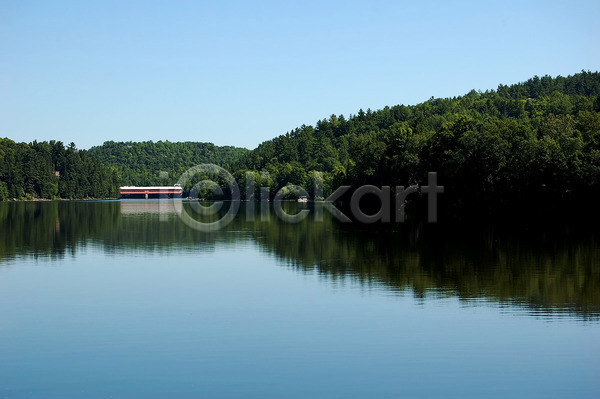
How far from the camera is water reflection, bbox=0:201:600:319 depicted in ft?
87.5

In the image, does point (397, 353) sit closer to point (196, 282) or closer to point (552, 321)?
point (552, 321)

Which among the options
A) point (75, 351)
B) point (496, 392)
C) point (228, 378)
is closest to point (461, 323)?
point (496, 392)

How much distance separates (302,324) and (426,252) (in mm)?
21984

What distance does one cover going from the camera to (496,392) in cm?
1473

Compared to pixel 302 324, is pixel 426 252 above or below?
above

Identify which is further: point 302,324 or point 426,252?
point 426,252

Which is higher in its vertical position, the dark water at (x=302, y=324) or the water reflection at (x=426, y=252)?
the water reflection at (x=426, y=252)

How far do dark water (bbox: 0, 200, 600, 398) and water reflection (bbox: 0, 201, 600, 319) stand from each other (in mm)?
196

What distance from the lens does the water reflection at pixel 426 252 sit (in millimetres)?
26672

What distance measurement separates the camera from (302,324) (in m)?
21.3

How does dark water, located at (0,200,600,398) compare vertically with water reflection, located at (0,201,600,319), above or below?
below

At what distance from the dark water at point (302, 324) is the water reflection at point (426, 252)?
0.20 m

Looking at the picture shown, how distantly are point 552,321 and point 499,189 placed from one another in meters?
70.0

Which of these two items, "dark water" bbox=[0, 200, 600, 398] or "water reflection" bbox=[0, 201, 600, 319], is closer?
"dark water" bbox=[0, 200, 600, 398]
